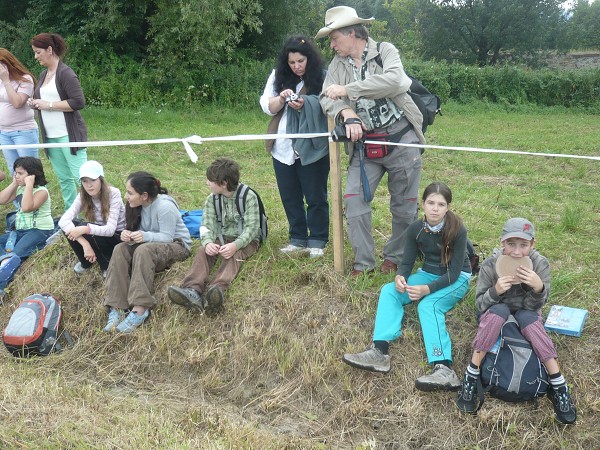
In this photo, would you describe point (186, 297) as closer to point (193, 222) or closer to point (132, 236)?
point (132, 236)

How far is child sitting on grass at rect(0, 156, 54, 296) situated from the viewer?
5766 millimetres

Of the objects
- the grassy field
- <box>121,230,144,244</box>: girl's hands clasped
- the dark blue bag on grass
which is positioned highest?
<box>121,230,144,244</box>: girl's hands clasped

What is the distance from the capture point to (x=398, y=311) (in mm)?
4273

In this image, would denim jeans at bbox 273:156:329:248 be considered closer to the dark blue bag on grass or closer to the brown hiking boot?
the brown hiking boot

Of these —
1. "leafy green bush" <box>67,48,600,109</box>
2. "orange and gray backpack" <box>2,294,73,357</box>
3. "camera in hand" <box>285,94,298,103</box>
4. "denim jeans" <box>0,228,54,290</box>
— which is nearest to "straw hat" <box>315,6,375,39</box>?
"camera in hand" <box>285,94,298,103</box>

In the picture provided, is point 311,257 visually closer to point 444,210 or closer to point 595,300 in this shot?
point 444,210

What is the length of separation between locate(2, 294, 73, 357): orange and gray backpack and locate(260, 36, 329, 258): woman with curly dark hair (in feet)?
6.56

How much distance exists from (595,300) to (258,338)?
98.1 inches

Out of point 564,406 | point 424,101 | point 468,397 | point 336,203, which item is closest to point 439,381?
point 468,397

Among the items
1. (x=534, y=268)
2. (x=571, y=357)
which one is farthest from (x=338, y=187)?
(x=571, y=357)

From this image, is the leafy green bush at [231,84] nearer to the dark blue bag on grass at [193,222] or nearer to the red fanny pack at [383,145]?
the dark blue bag on grass at [193,222]

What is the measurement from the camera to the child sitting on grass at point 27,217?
227 inches

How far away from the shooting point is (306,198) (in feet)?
16.8

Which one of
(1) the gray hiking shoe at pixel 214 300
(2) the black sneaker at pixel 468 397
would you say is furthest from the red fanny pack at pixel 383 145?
(2) the black sneaker at pixel 468 397
